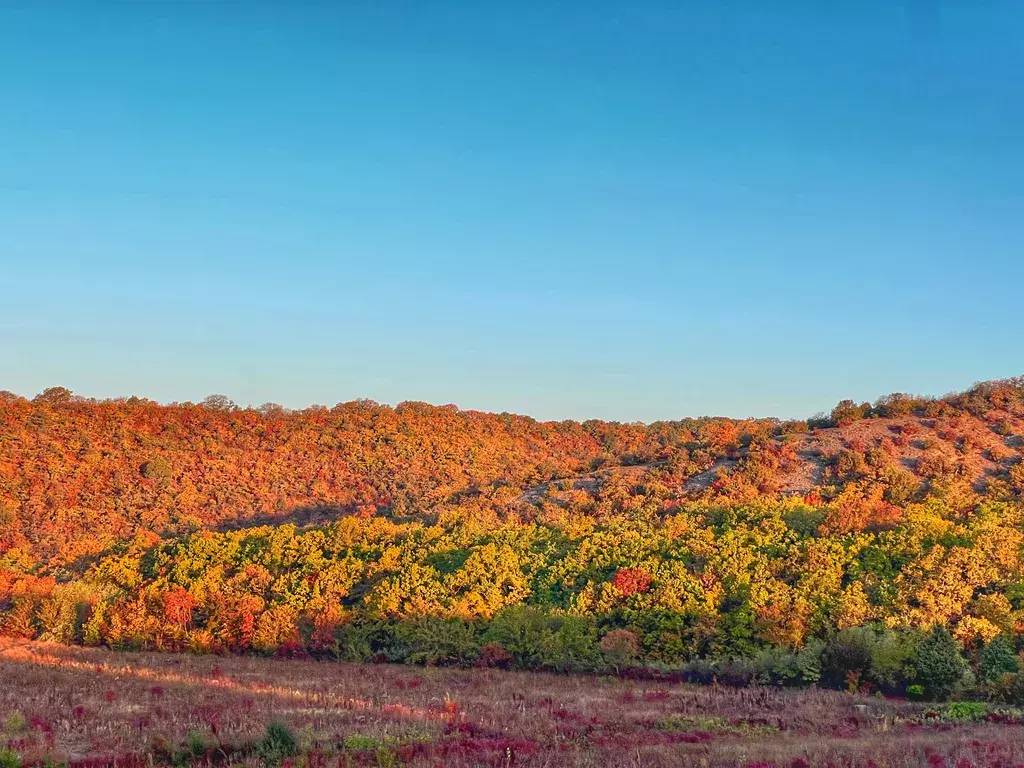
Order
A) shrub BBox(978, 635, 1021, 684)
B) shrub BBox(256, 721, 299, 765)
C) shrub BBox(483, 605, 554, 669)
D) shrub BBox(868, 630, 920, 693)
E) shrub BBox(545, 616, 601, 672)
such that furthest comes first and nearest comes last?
1. shrub BBox(483, 605, 554, 669)
2. shrub BBox(545, 616, 601, 672)
3. shrub BBox(868, 630, 920, 693)
4. shrub BBox(978, 635, 1021, 684)
5. shrub BBox(256, 721, 299, 765)

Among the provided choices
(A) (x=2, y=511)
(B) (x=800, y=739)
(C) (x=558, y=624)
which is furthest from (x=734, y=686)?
(A) (x=2, y=511)

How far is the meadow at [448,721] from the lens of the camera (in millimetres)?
15688

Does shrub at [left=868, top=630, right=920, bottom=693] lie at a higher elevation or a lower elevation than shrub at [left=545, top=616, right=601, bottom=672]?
higher

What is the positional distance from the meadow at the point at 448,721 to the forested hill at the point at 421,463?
2166 cm

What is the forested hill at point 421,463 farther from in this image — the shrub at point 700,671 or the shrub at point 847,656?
the shrub at point 700,671

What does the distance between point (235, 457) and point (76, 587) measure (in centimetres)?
4180

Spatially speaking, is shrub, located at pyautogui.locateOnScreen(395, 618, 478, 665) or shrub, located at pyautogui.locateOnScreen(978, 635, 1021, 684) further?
shrub, located at pyautogui.locateOnScreen(395, 618, 478, 665)

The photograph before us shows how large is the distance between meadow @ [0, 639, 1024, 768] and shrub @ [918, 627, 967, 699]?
2.80m

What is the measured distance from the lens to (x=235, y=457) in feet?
295

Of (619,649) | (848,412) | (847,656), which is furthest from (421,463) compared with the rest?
(847,656)

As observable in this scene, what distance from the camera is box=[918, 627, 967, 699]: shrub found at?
30.6 meters

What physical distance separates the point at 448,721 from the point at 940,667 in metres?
20.9

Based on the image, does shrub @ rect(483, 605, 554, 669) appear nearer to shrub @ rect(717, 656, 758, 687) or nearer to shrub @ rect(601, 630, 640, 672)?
shrub @ rect(601, 630, 640, 672)

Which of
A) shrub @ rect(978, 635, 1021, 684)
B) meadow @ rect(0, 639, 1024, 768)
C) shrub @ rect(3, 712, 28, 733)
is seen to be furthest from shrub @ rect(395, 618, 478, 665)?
shrub @ rect(978, 635, 1021, 684)
